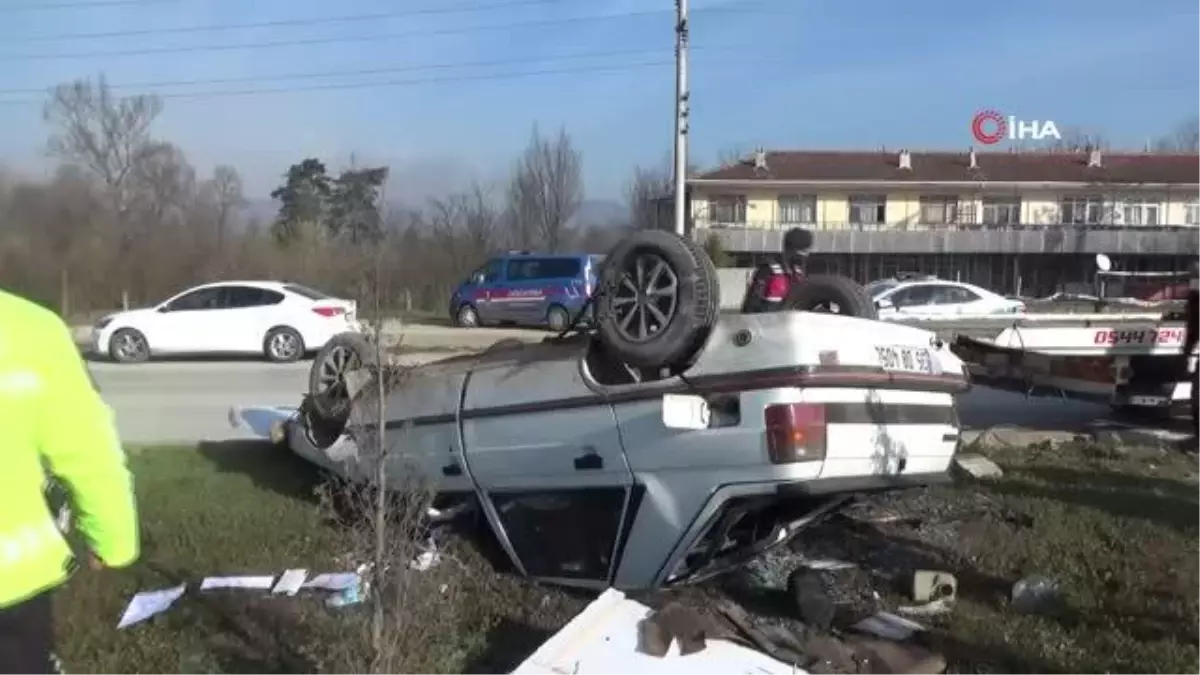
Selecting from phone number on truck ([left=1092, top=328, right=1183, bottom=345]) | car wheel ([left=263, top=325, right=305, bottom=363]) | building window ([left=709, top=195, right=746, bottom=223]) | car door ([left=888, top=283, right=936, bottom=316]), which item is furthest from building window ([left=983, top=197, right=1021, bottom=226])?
phone number on truck ([left=1092, top=328, right=1183, bottom=345])

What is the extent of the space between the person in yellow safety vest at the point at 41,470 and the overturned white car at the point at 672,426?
92.7 inches

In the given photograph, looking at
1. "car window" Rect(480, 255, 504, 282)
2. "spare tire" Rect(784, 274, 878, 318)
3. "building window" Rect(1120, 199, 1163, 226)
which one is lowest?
"car window" Rect(480, 255, 504, 282)

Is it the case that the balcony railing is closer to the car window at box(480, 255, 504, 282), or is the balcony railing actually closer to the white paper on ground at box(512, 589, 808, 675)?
the car window at box(480, 255, 504, 282)

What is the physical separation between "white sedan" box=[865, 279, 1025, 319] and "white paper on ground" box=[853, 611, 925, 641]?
59.2 ft

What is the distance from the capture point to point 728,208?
6181 cm

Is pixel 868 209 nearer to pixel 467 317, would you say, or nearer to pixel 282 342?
pixel 467 317

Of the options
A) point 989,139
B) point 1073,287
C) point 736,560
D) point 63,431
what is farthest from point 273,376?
point 989,139

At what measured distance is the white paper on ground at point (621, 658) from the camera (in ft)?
13.6

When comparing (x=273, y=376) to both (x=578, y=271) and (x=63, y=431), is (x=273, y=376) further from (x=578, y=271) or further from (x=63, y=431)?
(x=63, y=431)

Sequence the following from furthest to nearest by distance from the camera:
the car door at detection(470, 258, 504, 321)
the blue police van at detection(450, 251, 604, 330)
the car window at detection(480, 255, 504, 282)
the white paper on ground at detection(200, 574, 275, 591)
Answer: the car window at detection(480, 255, 504, 282)
the car door at detection(470, 258, 504, 321)
the blue police van at detection(450, 251, 604, 330)
the white paper on ground at detection(200, 574, 275, 591)

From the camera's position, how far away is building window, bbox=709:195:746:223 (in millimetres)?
61531

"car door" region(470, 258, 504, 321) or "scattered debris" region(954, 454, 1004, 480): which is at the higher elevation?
"car door" region(470, 258, 504, 321)

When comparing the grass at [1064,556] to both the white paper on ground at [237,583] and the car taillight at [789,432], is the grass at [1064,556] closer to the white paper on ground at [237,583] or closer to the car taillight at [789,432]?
the car taillight at [789,432]

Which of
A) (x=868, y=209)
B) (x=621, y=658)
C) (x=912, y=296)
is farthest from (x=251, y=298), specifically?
(x=868, y=209)
